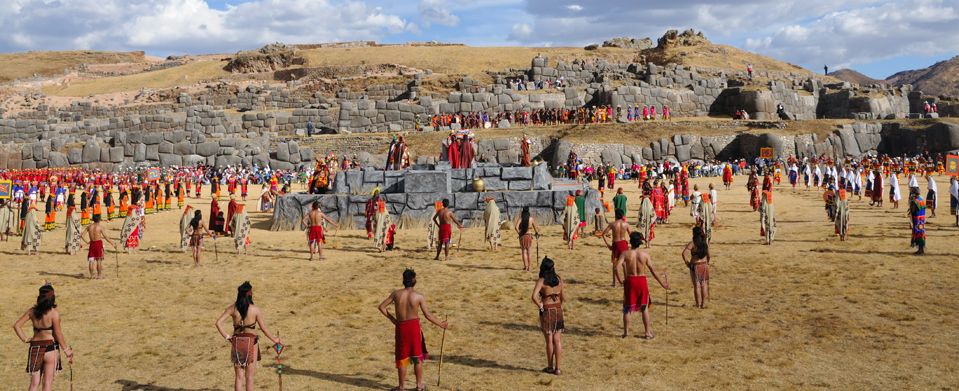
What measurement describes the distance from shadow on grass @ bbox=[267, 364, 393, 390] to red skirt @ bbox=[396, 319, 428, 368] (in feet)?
2.32

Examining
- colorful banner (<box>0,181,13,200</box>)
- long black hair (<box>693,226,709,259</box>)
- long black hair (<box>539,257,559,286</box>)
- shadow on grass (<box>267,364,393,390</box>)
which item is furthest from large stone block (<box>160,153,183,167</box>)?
long black hair (<box>539,257,559,286</box>)

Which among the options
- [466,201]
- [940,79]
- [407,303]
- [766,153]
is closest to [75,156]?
[466,201]

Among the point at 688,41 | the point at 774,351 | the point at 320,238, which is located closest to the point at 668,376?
the point at 774,351

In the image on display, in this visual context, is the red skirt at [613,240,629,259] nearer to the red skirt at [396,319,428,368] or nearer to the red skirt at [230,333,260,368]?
the red skirt at [396,319,428,368]

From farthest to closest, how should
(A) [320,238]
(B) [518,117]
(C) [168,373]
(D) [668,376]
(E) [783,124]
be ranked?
1. (B) [518,117]
2. (E) [783,124]
3. (A) [320,238]
4. (C) [168,373]
5. (D) [668,376]

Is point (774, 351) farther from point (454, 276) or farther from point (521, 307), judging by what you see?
point (454, 276)

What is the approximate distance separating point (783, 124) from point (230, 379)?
43592mm

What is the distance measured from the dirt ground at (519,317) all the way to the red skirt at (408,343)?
838 millimetres

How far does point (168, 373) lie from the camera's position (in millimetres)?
8758

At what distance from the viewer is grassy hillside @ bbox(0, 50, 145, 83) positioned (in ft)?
286

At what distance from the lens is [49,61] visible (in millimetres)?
93500

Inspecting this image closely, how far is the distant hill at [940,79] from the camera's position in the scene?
12325 cm

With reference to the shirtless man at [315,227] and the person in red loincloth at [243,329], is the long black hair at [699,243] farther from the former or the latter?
the shirtless man at [315,227]

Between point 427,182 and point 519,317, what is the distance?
10940 mm
